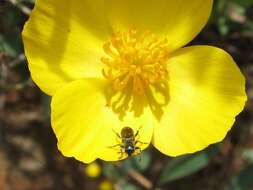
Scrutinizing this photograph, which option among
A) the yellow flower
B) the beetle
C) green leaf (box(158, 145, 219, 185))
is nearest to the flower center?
the yellow flower

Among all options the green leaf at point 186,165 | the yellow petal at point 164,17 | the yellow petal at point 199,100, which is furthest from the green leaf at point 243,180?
the yellow petal at point 164,17

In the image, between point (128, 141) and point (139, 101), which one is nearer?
point (128, 141)

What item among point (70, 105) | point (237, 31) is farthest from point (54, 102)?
point (237, 31)

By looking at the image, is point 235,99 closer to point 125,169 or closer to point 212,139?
point 212,139

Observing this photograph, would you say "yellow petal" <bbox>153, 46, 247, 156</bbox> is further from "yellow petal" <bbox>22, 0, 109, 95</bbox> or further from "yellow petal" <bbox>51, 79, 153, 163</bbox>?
"yellow petal" <bbox>22, 0, 109, 95</bbox>

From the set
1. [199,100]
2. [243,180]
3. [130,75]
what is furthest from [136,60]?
[243,180]

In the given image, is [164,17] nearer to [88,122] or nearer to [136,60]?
[136,60]

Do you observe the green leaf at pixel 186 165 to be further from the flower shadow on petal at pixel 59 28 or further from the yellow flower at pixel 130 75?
the flower shadow on petal at pixel 59 28
